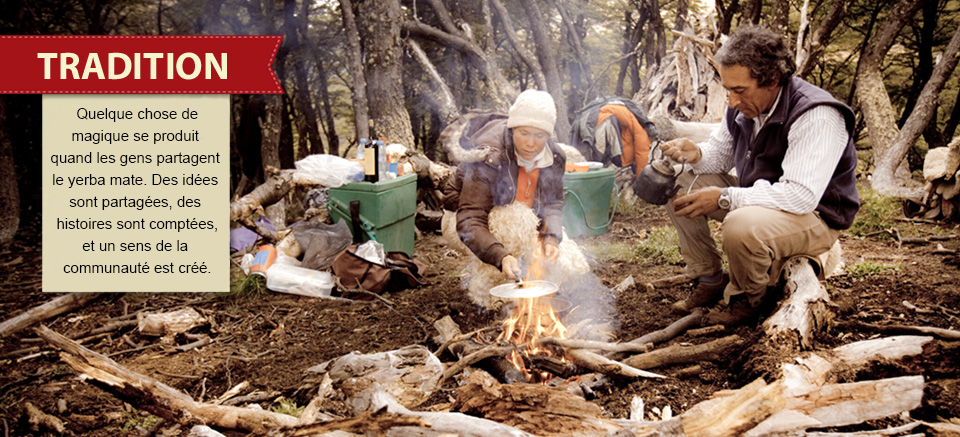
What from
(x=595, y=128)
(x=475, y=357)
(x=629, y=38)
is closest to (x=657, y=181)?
(x=475, y=357)

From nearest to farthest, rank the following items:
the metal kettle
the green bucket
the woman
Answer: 1. the metal kettle
2. the woman
3. the green bucket

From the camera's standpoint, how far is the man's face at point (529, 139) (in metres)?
3.43

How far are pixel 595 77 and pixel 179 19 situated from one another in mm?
10442

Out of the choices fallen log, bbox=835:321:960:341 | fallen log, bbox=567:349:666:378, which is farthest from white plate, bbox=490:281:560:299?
fallen log, bbox=835:321:960:341

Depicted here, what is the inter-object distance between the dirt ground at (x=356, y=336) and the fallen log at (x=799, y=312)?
0.14m

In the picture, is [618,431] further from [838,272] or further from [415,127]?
[415,127]

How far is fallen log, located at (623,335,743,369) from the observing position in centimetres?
269

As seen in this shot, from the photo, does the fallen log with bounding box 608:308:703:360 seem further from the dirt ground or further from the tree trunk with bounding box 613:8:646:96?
the tree trunk with bounding box 613:8:646:96

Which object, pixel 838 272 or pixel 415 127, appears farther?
pixel 415 127

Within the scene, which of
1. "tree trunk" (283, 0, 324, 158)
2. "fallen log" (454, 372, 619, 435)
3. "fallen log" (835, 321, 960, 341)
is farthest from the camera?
"tree trunk" (283, 0, 324, 158)

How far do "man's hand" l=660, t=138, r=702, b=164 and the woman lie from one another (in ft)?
2.31

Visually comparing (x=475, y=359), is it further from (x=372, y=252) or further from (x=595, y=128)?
(x=595, y=128)

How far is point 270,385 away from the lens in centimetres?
305

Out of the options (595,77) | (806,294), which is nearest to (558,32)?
(595,77)
